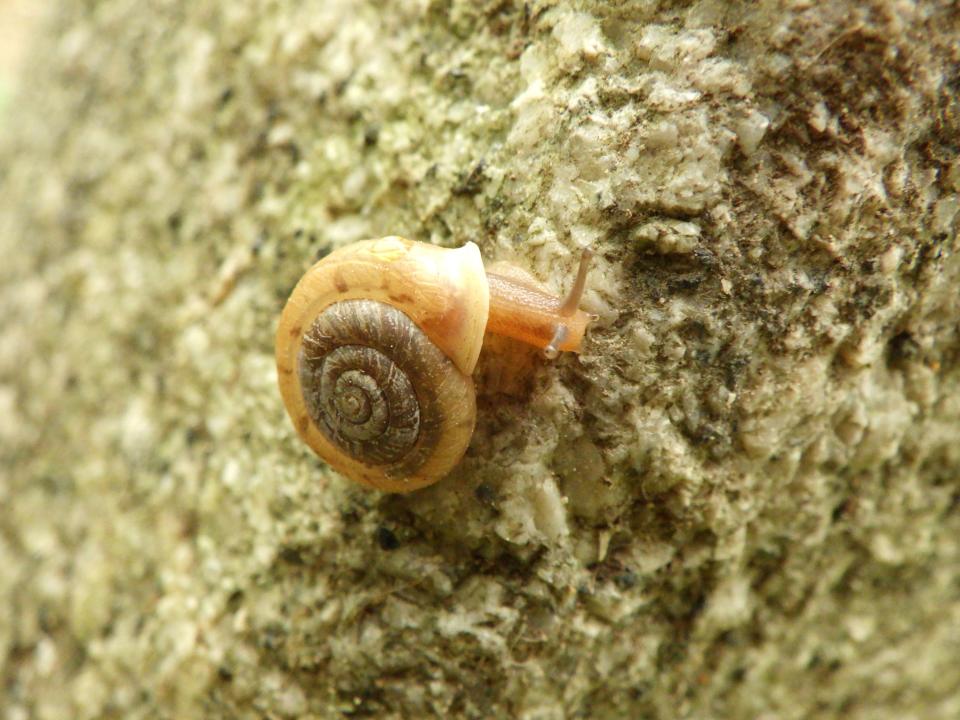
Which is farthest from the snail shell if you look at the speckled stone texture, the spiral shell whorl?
the speckled stone texture

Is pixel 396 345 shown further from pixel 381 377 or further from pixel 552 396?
pixel 552 396

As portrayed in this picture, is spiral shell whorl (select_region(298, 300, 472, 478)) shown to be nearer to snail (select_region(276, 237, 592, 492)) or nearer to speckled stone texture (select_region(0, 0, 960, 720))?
snail (select_region(276, 237, 592, 492))

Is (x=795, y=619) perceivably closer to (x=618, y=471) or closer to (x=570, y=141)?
(x=618, y=471)

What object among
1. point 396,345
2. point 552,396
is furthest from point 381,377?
point 552,396

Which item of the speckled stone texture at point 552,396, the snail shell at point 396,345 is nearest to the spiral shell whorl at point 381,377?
the snail shell at point 396,345

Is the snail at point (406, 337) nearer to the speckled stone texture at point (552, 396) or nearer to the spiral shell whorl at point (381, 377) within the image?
the spiral shell whorl at point (381, 377)

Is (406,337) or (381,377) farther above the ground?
(406,337)
